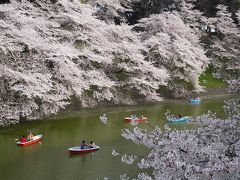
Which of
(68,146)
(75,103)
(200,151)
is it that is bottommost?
(75,103)

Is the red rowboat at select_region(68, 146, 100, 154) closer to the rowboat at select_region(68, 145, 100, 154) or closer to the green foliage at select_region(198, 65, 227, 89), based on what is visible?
the rowboat at select_region(68, 145, 100, 154)

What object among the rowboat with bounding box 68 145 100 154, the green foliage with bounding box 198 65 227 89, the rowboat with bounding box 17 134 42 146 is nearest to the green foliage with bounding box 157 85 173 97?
the green foliage with bounding box 198 65 227 89

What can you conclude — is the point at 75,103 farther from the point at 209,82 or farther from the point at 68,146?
the point at 209,82

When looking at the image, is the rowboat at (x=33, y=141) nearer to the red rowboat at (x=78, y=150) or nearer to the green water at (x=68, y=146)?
the green water at (x=68, y=146)

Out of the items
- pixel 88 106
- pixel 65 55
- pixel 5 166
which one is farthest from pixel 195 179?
pixel 88 106

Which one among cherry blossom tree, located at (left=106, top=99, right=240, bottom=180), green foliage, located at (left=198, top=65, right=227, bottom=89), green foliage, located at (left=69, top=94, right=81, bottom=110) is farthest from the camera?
green foliage, located at (left=198, top=65, right=227, bottom=89)

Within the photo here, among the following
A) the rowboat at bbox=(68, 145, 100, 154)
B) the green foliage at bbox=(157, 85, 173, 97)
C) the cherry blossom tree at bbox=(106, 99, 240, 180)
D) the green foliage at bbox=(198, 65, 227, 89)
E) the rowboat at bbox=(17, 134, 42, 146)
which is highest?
the cherry blossom tree at bbox=(106, 99, 240, 180)

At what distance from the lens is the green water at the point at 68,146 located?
1501 cm

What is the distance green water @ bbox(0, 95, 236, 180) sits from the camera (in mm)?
15008

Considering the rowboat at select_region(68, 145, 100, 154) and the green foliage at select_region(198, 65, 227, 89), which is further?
the green foliage at select_region(198, 65, 227, 89)

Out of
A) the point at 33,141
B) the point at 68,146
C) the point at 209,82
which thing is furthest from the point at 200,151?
the point at 209,82

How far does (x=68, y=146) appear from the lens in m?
18.5

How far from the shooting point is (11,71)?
21172 mm

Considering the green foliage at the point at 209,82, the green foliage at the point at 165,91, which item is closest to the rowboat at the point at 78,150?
the green foliage at the point at 165,91
